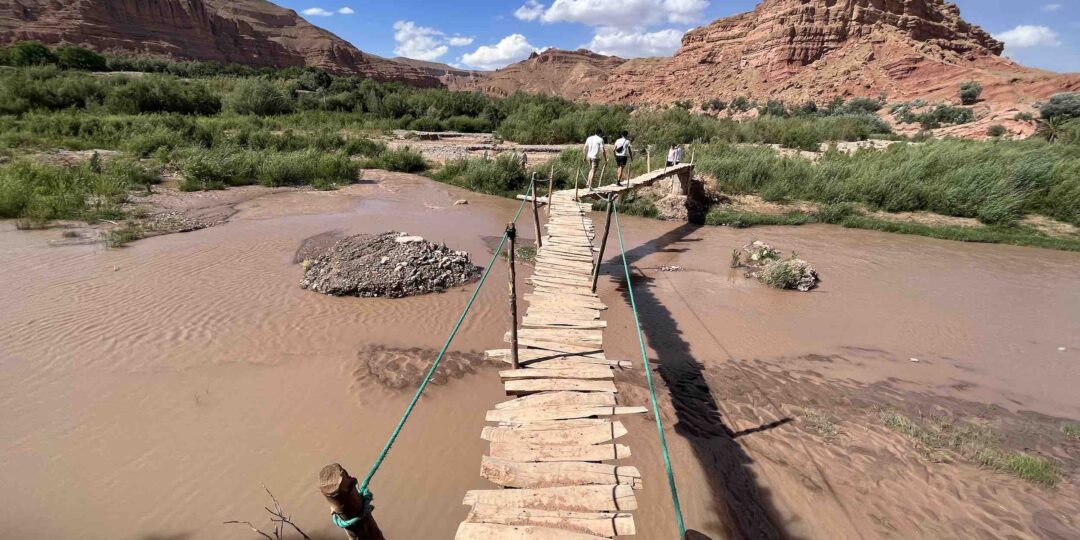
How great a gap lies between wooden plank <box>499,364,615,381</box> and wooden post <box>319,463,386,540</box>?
196cm

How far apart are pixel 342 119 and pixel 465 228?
751 inches

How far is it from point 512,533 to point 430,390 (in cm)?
274

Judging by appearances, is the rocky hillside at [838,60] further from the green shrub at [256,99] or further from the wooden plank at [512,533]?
the green shrub at [256,99]

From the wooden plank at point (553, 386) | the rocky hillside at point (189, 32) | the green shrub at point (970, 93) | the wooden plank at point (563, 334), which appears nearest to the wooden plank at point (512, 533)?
the wooden plank at point (553, 386)

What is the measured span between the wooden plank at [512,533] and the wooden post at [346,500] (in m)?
0.61

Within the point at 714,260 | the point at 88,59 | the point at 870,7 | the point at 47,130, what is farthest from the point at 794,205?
the point at 88,59

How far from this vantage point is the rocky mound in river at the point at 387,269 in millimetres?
7023

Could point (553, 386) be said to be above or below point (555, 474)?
above

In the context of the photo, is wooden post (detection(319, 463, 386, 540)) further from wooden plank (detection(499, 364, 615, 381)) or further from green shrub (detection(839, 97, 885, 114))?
green shrub (detection(839, 97, 885, 114))

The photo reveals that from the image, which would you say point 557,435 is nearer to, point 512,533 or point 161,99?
point 512,533

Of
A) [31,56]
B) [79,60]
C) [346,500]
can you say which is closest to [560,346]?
[346,500]

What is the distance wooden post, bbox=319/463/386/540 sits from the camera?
162 centimetres

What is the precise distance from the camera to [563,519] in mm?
2555

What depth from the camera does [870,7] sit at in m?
45.0
